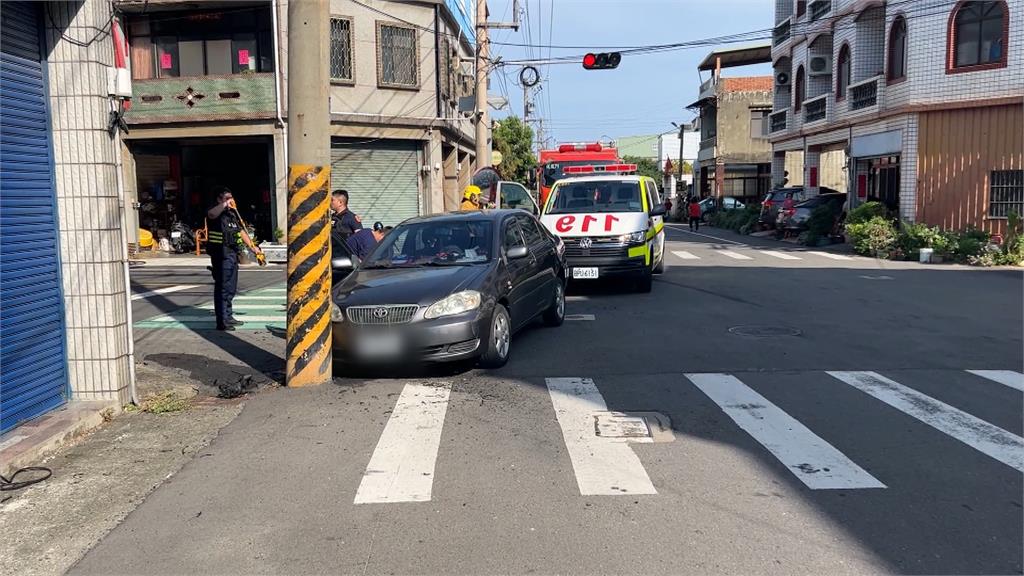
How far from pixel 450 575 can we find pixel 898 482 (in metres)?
2.95

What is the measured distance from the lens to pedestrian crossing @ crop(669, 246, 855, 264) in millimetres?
21453

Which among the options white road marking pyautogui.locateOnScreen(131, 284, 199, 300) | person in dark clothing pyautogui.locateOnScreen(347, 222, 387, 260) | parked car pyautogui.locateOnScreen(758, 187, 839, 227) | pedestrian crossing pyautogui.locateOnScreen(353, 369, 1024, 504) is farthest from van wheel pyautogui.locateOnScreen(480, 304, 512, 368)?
parked car pyautogui.locateOnScreen(758, 187, 839, 227)

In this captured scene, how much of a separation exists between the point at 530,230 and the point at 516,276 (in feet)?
5.28

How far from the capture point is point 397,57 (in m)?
25.3

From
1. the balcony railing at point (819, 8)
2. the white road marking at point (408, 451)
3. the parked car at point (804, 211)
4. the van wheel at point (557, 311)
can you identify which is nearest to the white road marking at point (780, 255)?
the parked car at point (804, 211)

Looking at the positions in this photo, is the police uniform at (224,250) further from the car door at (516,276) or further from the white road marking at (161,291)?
the white road marking at (161,291)

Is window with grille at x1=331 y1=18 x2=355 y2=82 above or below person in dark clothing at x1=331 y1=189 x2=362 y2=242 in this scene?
above

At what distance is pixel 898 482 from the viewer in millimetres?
5242

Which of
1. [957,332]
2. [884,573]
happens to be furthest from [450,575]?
[957,332]

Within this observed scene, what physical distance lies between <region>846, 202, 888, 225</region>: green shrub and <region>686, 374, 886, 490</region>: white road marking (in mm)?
17127

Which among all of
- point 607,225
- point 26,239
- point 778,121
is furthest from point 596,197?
point 778,121

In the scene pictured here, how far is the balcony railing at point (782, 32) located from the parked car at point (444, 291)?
27573 millimetres

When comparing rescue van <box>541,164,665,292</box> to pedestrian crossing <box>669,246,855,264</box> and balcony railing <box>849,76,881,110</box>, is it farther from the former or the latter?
balcony railing <box>849,76,881,110</box>

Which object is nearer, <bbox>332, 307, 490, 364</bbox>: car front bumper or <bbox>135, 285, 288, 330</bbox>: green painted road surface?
<bbox>332, 307, 490, 364</bbox>: car front bumper
